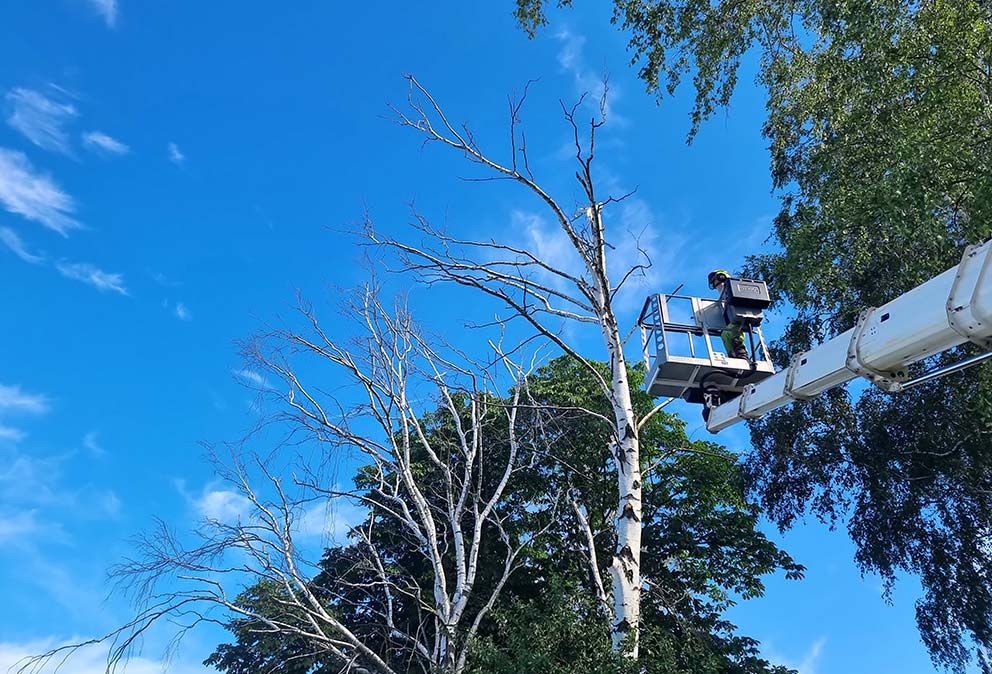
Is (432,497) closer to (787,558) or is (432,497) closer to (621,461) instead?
(787,558)

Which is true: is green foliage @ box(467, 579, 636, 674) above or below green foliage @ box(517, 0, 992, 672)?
below

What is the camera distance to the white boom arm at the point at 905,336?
15.5ft

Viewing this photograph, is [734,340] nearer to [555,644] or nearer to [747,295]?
[747,295]

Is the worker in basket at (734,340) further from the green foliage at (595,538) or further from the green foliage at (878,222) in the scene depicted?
the green foliage at (595,538)

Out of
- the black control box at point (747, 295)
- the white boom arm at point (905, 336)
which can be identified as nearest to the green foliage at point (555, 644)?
the white boom arm at point (905, 336)

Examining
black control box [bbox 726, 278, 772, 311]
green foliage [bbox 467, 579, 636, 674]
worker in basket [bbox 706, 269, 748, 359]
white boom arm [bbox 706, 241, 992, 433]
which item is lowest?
green foliage [bbox 467, 579, 636, 674]

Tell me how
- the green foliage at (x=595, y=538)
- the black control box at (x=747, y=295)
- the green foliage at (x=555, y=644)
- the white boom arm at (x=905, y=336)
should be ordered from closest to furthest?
1. the white boom arm at (x=905, y=336)
2. the green foliage at (x=555, y=644)
3. the black control box at (x=747, y=295)
4. the green foliage at (x=595, y=538)

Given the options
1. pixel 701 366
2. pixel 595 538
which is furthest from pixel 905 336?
pixel 595 538

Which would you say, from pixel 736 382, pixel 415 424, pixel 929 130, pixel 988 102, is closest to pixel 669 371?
pixel 736 382

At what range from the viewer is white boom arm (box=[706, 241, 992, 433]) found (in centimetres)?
472

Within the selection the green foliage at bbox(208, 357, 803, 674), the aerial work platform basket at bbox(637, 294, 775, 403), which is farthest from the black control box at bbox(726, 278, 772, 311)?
the green foliage at bbox(208, 357, 803, 674)

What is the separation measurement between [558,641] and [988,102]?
314 inches

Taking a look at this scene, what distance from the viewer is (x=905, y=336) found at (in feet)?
17.3

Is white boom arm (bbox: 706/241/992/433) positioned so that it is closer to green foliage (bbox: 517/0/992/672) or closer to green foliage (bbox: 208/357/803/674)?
green foliage (bbox: 517/0/992/672)
